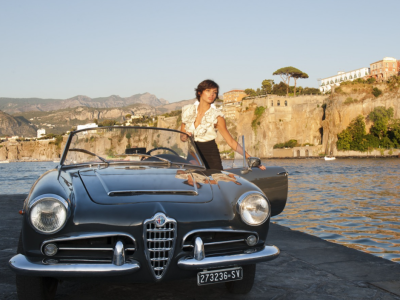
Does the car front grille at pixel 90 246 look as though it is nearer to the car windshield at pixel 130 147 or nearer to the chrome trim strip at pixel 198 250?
the chrome trim strip at pixel 198 250

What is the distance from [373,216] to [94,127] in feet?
28.8

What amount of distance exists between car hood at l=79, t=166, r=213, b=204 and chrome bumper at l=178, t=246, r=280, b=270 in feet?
1.37

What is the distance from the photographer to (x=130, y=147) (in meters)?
4.34

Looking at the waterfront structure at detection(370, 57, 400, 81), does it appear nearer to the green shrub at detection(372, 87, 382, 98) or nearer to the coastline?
the green shrub at detection(372, 87, 382, 98)

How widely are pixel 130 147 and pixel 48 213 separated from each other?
5.12ft

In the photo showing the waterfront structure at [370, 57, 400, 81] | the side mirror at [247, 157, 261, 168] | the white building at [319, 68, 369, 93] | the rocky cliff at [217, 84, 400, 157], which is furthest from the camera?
the white building at [319, 68, 369, 93]

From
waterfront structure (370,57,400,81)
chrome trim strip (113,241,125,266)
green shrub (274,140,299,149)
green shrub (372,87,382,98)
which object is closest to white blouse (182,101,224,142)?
chrome trim strip (113,241,125,266)

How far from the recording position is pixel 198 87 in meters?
5.71

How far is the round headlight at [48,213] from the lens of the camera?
2.82 m

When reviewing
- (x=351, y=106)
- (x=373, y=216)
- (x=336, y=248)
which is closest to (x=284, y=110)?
(x=351, y=106)

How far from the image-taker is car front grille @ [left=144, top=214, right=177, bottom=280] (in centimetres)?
280

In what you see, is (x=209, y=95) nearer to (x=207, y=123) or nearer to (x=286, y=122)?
(x=207, y=123)

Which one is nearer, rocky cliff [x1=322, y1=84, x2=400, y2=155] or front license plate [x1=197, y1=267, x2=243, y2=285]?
front license plate [x1=197, y1=267, x2=243, y2=285]

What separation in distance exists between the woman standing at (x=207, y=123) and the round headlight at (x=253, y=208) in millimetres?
2234
